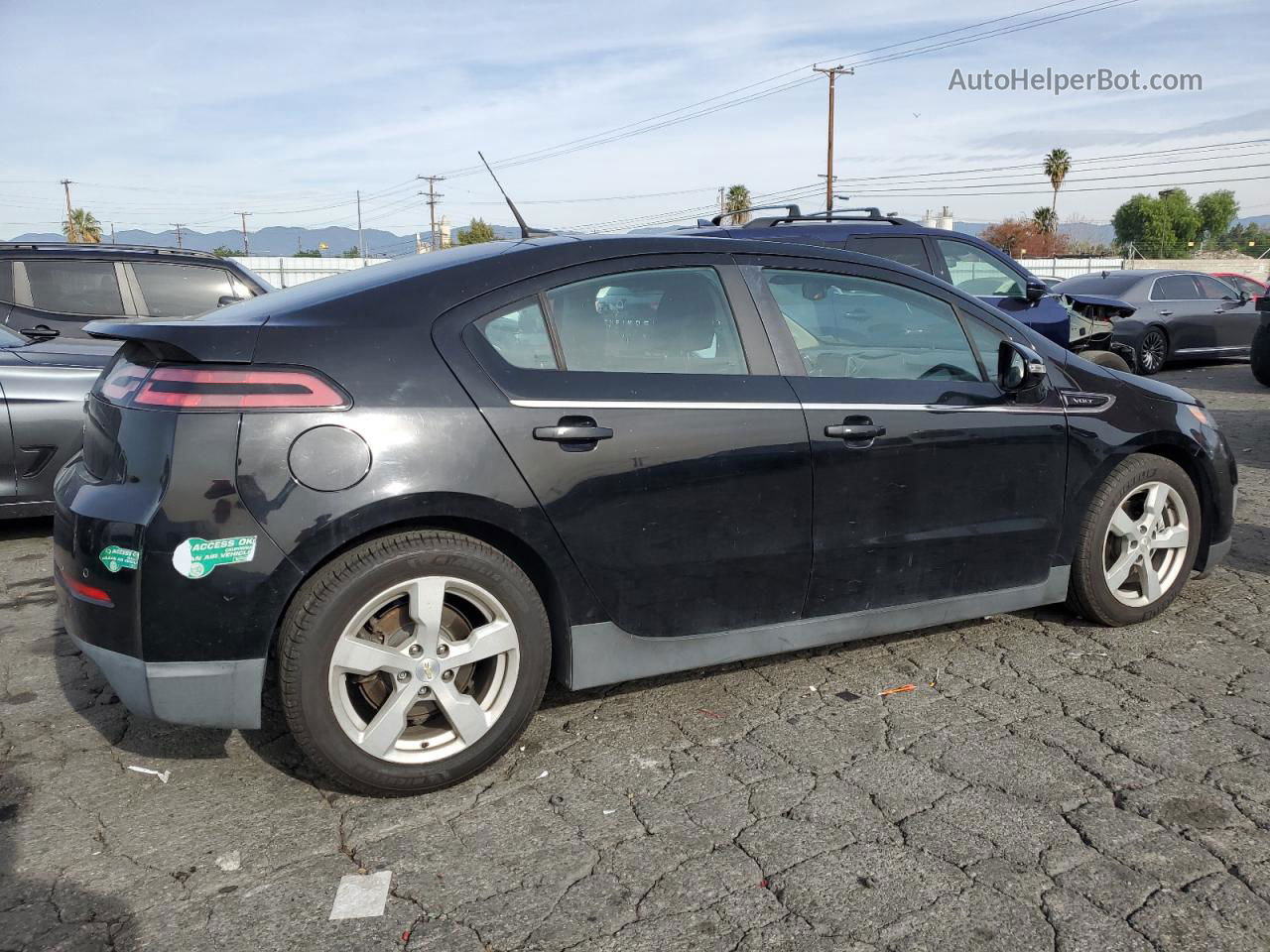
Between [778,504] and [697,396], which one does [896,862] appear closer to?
[778,504]

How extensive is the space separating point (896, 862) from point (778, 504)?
3.82 ft

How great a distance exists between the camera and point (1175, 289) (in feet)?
47.8

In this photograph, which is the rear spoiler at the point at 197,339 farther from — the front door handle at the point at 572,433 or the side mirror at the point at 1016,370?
the side mirror at the point at 1016,370

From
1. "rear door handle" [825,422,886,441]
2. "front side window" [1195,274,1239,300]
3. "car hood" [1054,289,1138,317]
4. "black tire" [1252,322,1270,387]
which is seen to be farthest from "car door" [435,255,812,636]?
"front side window" [1195,274,1239,300]

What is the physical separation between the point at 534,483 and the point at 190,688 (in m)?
1.08

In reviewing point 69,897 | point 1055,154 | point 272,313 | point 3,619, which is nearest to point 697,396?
point 272,313

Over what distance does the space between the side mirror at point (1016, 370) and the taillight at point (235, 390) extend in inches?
95.6

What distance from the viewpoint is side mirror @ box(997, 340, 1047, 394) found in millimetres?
3773

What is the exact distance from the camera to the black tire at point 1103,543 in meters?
4.04

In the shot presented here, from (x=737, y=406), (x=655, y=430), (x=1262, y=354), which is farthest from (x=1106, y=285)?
(x=655, y=430)

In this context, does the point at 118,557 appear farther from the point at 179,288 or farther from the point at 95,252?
the point at 95,252

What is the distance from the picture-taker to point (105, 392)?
2.97 metres

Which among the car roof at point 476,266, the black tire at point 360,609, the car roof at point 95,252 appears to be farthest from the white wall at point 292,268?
the black tire at point 360,609

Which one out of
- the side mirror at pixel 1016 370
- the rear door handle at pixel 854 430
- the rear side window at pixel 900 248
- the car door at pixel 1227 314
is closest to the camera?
the rear door handle at pixel 854 430
